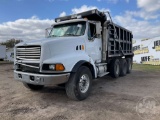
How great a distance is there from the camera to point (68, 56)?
5.32 m

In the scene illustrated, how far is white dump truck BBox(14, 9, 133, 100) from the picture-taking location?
503 centimetres

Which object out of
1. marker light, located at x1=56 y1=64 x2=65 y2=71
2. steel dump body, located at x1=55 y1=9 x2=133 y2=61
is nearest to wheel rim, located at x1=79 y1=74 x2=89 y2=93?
marker light, located at x1=56 y1=64 x2=65 y2=71

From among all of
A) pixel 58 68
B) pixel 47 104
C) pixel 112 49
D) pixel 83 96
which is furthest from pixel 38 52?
pixel 112 49

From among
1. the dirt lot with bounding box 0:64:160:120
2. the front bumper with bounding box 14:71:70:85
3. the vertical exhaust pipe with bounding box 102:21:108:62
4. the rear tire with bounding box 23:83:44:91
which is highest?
the vertical exhaust pipe with bounding box 102:21:108:62

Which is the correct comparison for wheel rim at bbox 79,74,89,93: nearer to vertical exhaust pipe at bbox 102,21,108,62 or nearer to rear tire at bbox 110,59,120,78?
vertical exhaust pipe at bbox 102,21,108,62

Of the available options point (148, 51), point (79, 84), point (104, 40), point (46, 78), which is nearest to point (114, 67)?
point (104, 40)

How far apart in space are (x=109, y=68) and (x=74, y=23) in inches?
136

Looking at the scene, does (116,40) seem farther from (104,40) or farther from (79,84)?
(79,84)

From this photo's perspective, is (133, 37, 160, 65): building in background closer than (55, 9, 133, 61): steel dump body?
No

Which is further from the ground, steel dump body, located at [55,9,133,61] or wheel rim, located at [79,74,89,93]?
steel dump body, located at [55,9,133,61]

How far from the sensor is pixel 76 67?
17.6 feet

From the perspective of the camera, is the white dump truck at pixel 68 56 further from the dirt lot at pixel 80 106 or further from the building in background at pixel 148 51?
the building in background at pixel 148 51

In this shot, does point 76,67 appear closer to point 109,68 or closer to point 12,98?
point 12,98

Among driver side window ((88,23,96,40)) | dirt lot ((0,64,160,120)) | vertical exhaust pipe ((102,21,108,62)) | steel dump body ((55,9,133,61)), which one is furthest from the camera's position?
vertical exhaust pipe ((102,21,108,62))
